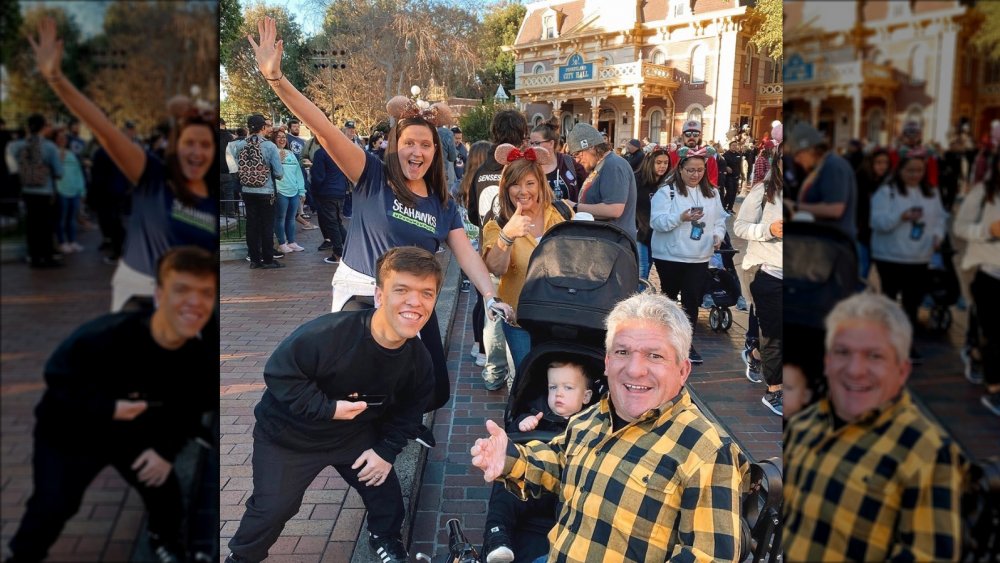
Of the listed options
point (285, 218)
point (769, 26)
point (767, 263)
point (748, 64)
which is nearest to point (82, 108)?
point (767, 263)

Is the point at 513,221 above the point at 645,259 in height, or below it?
above

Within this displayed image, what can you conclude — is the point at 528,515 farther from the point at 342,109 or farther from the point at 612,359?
the point at 342,109

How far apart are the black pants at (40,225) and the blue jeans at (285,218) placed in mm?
7160

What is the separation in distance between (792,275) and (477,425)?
3858 millimetres

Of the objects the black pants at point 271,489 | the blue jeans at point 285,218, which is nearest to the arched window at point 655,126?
the black pants at point 271,489

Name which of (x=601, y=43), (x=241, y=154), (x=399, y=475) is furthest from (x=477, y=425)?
(x=241, y=154)

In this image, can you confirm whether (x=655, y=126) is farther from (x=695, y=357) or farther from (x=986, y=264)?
(x=986, y=264)

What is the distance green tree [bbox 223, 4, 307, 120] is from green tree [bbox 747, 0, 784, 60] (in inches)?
75.7

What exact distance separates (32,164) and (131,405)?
26cm

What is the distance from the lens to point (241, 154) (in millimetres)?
5805

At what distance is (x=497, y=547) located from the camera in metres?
2.49

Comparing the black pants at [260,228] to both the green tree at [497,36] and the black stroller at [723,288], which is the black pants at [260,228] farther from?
the black stroller at [723,288]

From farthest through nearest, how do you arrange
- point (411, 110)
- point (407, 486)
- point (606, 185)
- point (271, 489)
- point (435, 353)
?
point (606, 185) → point (407, 486) → point (435, 353) → point (411, 110) → point (271, 489)

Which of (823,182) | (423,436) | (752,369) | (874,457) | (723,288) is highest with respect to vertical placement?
(823,182)
